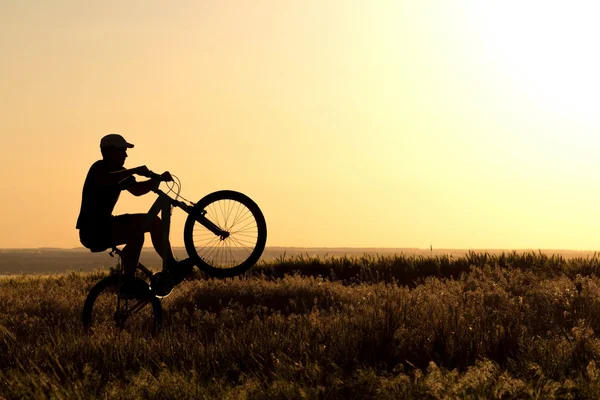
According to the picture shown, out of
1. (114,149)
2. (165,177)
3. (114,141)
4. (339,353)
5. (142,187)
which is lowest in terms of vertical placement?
(339,353)

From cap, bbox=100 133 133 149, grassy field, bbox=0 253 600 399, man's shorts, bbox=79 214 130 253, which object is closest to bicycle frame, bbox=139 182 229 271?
man's shorts, bbox=79 214 130 253

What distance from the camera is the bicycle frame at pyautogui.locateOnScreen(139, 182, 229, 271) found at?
32.0ft

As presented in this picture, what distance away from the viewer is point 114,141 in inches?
390

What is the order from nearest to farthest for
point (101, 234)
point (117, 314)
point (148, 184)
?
1. point (148, 184)
2. point (101, 234)
3. point (117, 314)

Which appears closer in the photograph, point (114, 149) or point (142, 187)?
point (142, 187)

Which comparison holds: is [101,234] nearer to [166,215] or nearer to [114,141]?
[166,215]

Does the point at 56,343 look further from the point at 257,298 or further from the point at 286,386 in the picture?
the point at 257,298

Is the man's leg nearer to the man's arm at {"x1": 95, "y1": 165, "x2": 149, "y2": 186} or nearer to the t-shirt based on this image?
the t-shirt

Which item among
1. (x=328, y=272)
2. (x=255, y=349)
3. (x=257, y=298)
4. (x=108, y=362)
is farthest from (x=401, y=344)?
(x=328, y=272)

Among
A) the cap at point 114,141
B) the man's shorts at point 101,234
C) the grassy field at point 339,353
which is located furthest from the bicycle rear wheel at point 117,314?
the cap at point 114,141

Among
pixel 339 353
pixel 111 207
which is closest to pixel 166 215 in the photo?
pixel 111 207

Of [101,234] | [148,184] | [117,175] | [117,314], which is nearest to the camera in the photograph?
[117,175]

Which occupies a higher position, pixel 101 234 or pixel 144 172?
pixel 144 172

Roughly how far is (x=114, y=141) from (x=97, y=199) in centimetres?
81
